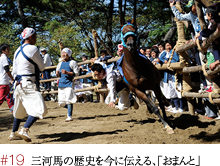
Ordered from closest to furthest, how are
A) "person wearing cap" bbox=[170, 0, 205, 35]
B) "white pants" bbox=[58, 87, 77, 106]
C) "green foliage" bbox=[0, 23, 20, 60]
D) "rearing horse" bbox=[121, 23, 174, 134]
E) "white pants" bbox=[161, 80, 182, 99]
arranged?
"person wearing cap" bbox=[170, 0, 205, 35] → "rearing horse" bbox=[121, 23, 174, 134] → "white pants" bbox=[58, 87, 77, 106] → "white pants" bbox=[161, 80, 182, 99] → "green foliage" bbox=[0, 23, 20, 60]

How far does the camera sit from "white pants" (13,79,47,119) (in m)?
4.56

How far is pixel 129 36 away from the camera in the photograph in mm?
4730

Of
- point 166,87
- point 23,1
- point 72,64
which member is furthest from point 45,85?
point 23,1

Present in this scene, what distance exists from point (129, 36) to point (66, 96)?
121 inches

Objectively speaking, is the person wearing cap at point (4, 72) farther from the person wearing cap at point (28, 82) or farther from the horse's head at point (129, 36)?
the horse's head at point (129, 36)

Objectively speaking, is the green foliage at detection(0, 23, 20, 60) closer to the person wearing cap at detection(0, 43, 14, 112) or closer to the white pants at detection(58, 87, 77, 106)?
the person wearing cap at detection(0, 43, 14, 112)

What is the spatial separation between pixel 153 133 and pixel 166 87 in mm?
2781

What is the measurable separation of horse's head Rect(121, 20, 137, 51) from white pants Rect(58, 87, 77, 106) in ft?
9.14

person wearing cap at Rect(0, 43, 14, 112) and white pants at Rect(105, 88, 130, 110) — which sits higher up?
person wearing cap at Rect(0, 43, 14, 112)

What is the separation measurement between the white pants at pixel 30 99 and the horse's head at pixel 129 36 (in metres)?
1.93

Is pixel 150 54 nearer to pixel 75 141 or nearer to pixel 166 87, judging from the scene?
pixel 166 87

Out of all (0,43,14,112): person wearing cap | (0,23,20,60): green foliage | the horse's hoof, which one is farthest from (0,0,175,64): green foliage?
the horse's hoof

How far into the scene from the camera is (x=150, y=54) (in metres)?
8.70

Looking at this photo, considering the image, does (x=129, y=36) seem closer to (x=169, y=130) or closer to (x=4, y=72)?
(x=169, y=130)
